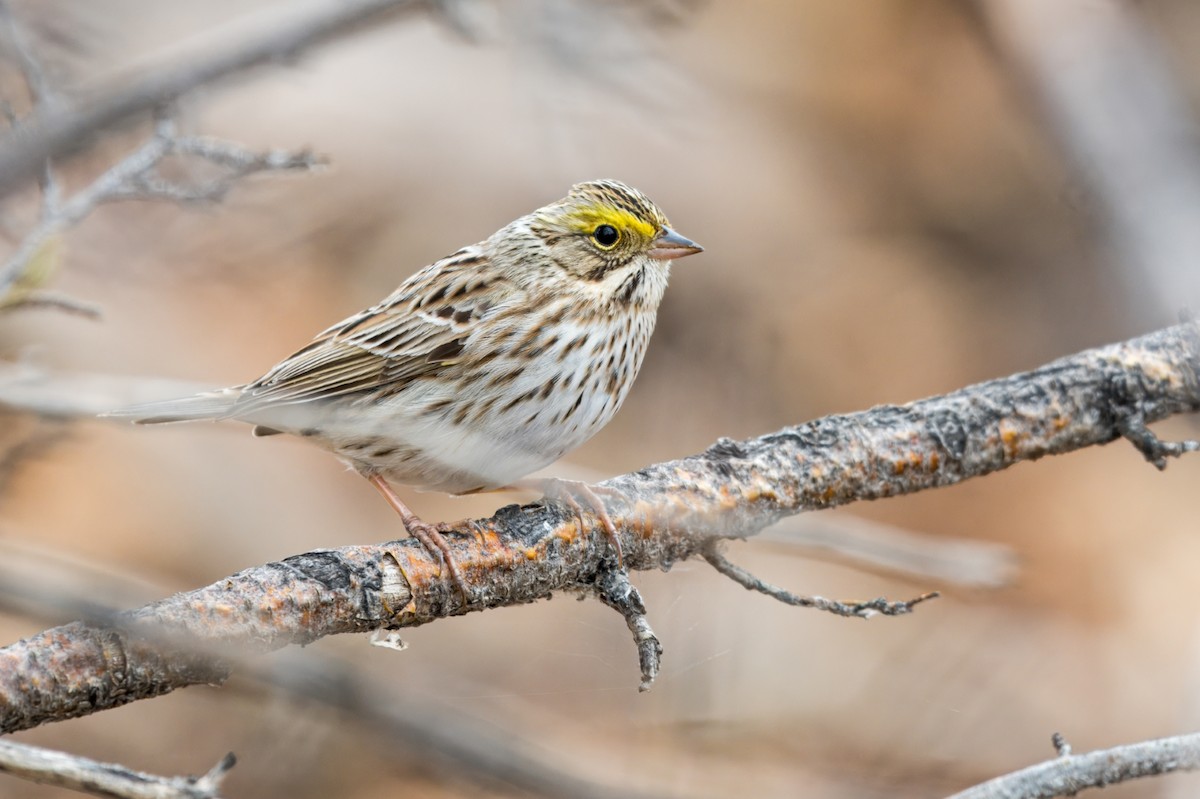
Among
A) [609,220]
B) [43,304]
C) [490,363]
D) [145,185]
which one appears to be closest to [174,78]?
[145,185]

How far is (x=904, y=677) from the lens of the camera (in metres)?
7.27

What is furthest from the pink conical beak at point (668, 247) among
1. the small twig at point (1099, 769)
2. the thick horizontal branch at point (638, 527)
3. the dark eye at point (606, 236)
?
the small twig at point (1099, 769)

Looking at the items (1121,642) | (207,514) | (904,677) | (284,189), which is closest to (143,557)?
(207,514)

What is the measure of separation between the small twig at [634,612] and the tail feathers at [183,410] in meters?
1.74

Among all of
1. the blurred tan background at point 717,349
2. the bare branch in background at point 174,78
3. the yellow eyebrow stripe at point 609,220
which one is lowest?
the blurred tan background at point 717,349

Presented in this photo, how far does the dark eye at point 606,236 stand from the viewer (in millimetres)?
4738

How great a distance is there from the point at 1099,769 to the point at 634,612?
1.33 metres

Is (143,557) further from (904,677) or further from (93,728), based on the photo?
(904,677)

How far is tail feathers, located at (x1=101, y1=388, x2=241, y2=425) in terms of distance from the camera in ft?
14.7

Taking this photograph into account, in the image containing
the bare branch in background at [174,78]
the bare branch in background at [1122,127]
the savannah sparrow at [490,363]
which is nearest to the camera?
the bare branch in background at [174,78]

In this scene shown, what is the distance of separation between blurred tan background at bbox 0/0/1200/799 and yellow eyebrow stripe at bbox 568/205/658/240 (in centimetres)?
31

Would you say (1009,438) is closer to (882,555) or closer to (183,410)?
(882,555)

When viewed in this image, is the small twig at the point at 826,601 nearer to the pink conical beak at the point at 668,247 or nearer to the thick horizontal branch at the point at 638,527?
→ the thick horizontal branch at the point at 638,527

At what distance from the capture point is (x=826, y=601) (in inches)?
140
